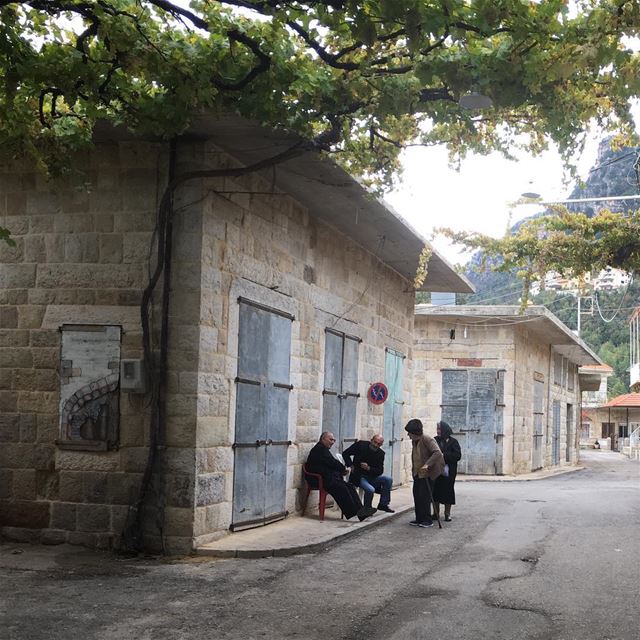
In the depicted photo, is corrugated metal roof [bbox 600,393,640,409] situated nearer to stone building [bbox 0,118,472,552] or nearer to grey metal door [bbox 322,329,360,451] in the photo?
grey metal door [bbox 322,329,360,451]

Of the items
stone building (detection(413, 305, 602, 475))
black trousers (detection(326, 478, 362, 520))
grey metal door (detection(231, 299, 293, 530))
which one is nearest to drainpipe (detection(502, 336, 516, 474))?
stone building (detection(413, 305, 602, 475))

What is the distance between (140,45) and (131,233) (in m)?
3.35

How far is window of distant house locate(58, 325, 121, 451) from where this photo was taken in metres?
9.05

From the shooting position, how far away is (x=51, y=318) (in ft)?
30.4

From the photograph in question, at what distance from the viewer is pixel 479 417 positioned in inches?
902

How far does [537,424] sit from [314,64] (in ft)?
69.9

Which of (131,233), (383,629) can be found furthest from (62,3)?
(383,629)

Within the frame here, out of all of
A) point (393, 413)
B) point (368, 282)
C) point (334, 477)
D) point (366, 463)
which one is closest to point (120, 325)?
point (334, 477)

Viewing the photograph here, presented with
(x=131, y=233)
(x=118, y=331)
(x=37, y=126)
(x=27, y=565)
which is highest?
(x=37, y=126)

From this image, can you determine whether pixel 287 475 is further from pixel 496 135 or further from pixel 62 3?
pixel 62 3

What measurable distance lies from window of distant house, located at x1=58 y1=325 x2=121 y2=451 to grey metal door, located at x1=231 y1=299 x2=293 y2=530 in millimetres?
1408

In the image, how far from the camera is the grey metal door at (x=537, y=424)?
26141 millimetres

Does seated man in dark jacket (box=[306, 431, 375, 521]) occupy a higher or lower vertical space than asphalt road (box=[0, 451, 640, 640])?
higher

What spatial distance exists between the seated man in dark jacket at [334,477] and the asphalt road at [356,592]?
0.45 m
